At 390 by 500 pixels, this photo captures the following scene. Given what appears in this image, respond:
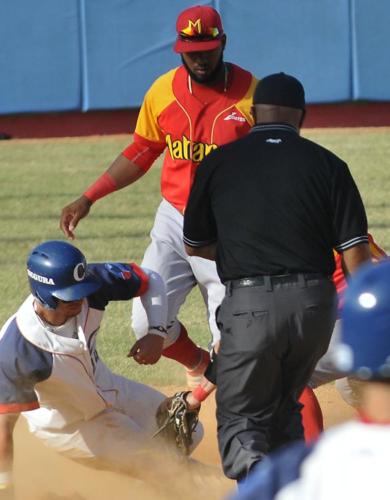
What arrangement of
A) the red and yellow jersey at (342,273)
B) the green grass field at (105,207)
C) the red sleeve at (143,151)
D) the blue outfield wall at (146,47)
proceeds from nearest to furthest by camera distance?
the red and yellow jersey at (342,273), the red sleeve at (143,151), the green grass field at (105,207), the blue outfield wall at (146,47)

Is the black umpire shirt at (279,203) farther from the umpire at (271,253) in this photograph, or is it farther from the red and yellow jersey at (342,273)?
the red and yellow jersey at (342,273)

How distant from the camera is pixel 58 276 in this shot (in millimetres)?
4742

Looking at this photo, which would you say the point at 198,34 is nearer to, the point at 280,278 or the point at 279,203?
the point at 279,203

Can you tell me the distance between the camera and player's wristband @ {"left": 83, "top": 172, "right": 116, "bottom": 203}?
19.7 feet

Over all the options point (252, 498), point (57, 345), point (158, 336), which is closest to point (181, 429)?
point (158, 336)

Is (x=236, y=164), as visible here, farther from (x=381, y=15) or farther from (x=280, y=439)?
(x=381, y=15)

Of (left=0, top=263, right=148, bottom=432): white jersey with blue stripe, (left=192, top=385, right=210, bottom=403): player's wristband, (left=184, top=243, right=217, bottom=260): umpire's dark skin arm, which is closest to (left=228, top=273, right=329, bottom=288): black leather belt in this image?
(left=184, top=243, right=217, bottom=260): umpire's dark skin arm

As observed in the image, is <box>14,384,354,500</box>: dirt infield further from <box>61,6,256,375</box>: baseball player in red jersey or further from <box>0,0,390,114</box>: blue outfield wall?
<box>0,0,390,114</box>: blue outfield wall

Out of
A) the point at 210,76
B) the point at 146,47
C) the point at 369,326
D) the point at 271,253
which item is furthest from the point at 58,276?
the point at 146,47

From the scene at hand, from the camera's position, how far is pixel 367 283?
2.12 meters

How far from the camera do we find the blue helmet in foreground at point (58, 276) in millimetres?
4758

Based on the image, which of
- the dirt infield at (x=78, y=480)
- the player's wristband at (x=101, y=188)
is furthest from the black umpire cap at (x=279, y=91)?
the dirt infield at (x=78, y=480)

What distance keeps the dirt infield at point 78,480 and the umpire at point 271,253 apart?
0.85 m

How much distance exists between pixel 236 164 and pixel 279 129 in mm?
229
